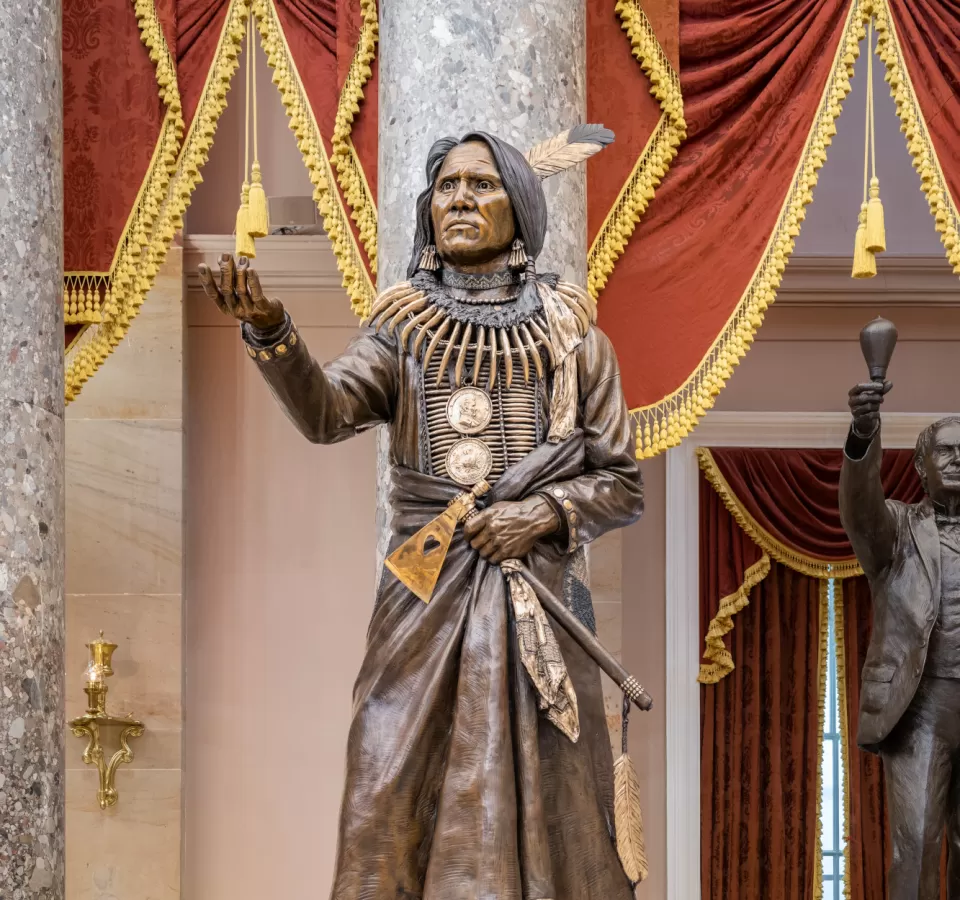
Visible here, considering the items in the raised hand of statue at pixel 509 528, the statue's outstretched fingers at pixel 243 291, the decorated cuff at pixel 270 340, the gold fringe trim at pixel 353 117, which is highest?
the gold fringe trim at pixel 353 117

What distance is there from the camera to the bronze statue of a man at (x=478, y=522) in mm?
3080

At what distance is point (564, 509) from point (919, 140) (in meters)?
2.41

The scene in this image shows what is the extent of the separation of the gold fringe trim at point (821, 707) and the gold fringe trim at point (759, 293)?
210 cm

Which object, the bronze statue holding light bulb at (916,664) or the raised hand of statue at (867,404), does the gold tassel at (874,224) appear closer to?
the bronze statue holding light bulb at (916,664)

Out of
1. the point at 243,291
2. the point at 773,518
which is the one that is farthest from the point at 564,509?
the point at 773,518

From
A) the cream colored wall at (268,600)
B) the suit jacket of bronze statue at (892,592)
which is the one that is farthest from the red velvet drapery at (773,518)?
the suit jacket of bronze statue at (892,592)

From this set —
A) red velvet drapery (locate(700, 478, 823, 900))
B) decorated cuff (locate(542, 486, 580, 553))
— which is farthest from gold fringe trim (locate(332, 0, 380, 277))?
red velvet drapery (locate(700, 478, 823, 900))

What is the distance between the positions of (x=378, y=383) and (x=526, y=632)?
575 millimetres

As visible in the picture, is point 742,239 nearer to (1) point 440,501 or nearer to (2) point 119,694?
(1) point 440,501

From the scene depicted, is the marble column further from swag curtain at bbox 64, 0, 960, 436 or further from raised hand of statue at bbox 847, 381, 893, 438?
raised hand of statue at bbox 847, 381, 893, 438

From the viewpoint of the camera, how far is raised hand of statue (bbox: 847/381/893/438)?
14.3 ft

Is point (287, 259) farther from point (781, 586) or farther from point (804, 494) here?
point (781, 586)

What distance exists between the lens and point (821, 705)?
690 cm

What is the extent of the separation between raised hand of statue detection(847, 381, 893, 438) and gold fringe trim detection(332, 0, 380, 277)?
1.47 m
